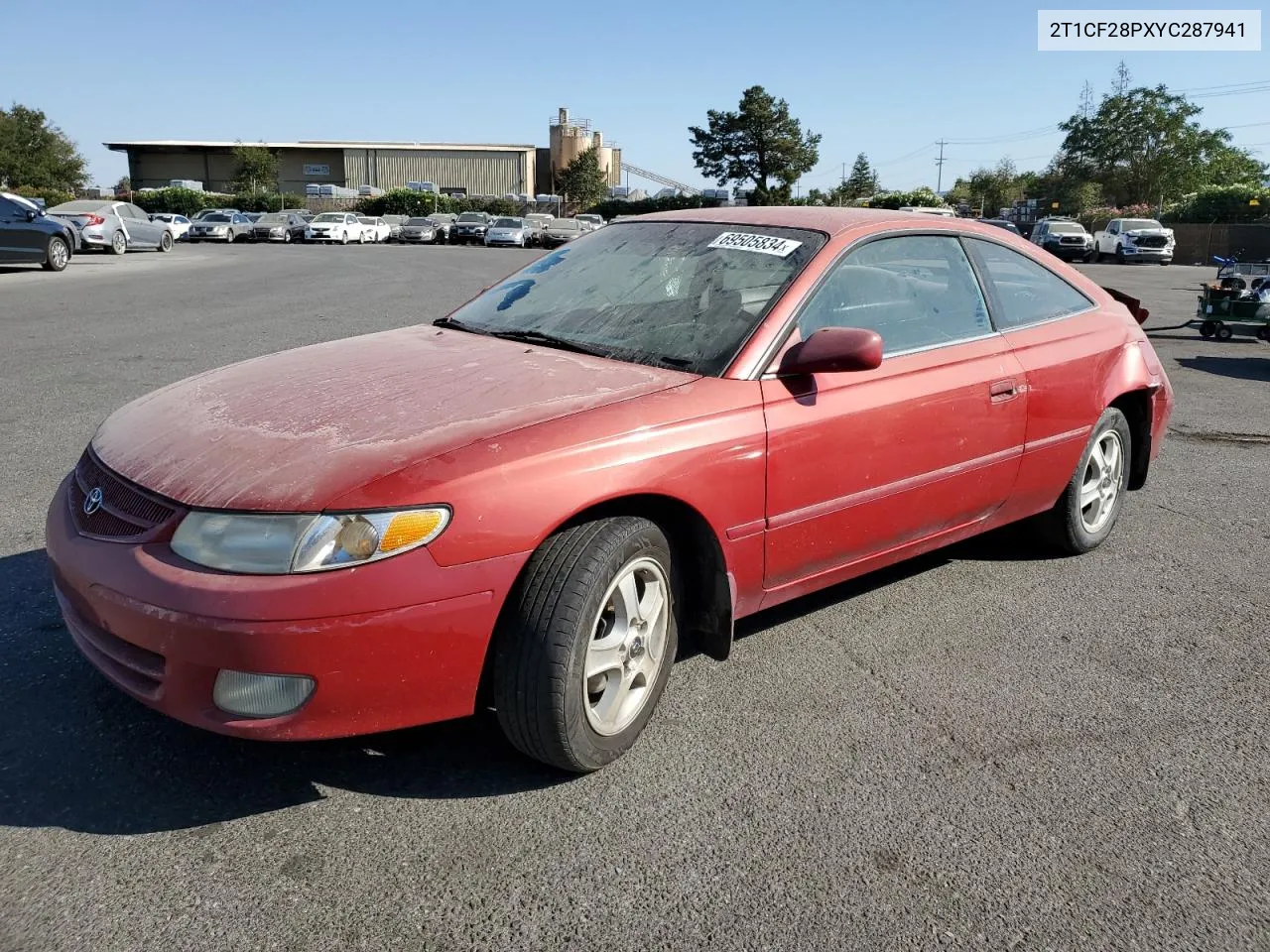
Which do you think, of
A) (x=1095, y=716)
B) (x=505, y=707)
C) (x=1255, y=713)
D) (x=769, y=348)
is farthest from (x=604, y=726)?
(x=1255, y=713)

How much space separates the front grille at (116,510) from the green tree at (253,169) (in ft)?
272

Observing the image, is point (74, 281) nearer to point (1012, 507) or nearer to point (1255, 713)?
point (1012, 507)

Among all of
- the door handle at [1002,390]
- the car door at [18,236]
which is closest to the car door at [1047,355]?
the door handle at [1002,390]

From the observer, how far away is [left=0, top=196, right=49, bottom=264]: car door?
63.6 feet

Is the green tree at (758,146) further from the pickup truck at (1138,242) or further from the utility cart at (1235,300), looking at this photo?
the utility cart at (1235,300)

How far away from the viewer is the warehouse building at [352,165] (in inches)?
3492

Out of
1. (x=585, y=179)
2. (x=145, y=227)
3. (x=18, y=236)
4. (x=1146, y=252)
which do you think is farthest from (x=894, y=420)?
(x=585, y=179)

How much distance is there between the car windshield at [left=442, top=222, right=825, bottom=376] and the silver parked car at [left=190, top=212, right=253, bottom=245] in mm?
42330

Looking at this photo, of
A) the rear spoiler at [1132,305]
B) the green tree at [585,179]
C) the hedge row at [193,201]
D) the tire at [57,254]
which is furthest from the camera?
Result: the green tree at [585,179]

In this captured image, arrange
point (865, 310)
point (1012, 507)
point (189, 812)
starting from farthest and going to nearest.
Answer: point (1012, 507), point (865, 310), point (189, 812)

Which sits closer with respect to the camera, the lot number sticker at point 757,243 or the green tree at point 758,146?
the lot number sticker at point 757,243

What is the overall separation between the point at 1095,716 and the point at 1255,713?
1.74 ft

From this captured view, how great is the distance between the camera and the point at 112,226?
28484mm

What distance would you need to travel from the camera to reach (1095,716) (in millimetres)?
3268
